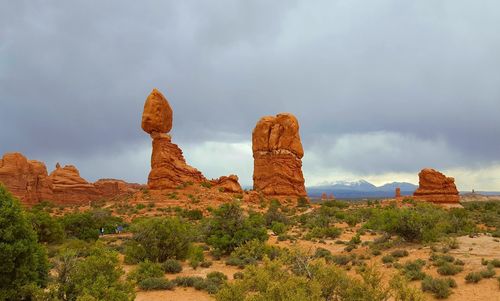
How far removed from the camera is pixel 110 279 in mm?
9773

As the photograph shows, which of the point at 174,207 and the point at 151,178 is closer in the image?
the point at 174,207

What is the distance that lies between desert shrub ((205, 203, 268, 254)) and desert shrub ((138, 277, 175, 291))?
724 centimetres

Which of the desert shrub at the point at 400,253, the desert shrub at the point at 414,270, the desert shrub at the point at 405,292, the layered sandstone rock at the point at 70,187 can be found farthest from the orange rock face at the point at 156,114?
the desert shrub at the point at 405,292

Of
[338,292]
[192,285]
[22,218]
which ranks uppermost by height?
[22,218]

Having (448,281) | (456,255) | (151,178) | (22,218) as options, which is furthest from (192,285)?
(151,178)

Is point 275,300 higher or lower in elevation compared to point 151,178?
lower

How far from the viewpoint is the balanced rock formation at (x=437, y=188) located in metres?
55.2

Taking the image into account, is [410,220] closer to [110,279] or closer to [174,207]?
[110,279]

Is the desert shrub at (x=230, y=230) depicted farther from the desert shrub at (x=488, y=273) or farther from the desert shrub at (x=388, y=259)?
the desert shrub at (x=488, y=273)

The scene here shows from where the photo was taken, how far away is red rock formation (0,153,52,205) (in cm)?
5125

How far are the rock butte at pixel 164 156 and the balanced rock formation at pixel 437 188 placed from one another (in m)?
28.8

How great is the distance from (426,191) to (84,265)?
5671 cm

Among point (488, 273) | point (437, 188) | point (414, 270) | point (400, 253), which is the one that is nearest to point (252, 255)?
point (400, 253)

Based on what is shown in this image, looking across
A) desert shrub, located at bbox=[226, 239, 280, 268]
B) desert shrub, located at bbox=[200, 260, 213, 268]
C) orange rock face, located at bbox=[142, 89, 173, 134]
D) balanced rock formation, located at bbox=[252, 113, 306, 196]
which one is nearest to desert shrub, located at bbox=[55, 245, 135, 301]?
desert shrub, located at bbox=[200, 260, 213, 268]
